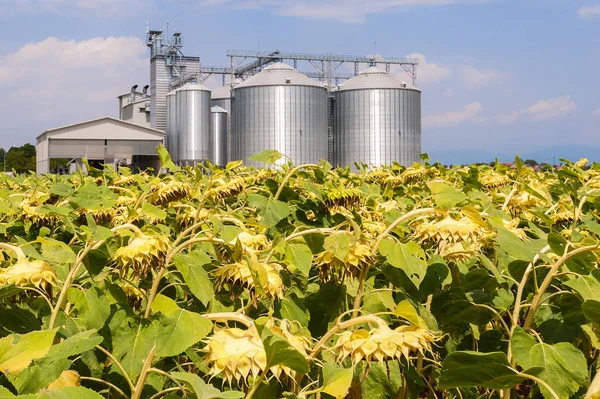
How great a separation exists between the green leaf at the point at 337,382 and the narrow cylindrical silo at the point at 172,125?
56332 mm

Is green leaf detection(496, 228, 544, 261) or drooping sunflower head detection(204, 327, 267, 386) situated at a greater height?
green leaf detection(496, 228, 544, 261)

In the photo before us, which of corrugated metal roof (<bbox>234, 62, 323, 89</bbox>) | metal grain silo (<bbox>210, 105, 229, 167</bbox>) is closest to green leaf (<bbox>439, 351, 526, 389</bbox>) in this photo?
corrugated metal roof (<bbox>234, 62, 323, 89</bbox>)

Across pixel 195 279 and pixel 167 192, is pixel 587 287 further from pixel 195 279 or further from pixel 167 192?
pixel 167 192

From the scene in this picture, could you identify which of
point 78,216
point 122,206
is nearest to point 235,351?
point 122,206

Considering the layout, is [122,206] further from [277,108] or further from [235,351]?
[277,108]

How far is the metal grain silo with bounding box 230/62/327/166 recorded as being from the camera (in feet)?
168

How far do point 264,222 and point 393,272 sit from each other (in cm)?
81

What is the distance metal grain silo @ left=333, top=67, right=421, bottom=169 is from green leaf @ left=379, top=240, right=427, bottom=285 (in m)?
51.5

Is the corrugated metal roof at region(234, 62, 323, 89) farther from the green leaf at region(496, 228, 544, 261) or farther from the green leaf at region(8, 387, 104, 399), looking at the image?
the green leaf at region(8, 387, 104, 399)

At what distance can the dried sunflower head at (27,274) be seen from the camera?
169 cm

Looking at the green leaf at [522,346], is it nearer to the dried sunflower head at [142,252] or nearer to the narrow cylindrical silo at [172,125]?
the dried sunflower head at [142,252]

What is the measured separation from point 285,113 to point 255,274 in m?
50.1

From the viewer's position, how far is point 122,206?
11.2 ft

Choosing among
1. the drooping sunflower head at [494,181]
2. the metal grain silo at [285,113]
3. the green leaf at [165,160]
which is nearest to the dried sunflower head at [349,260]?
the green leaf at [165,160]
